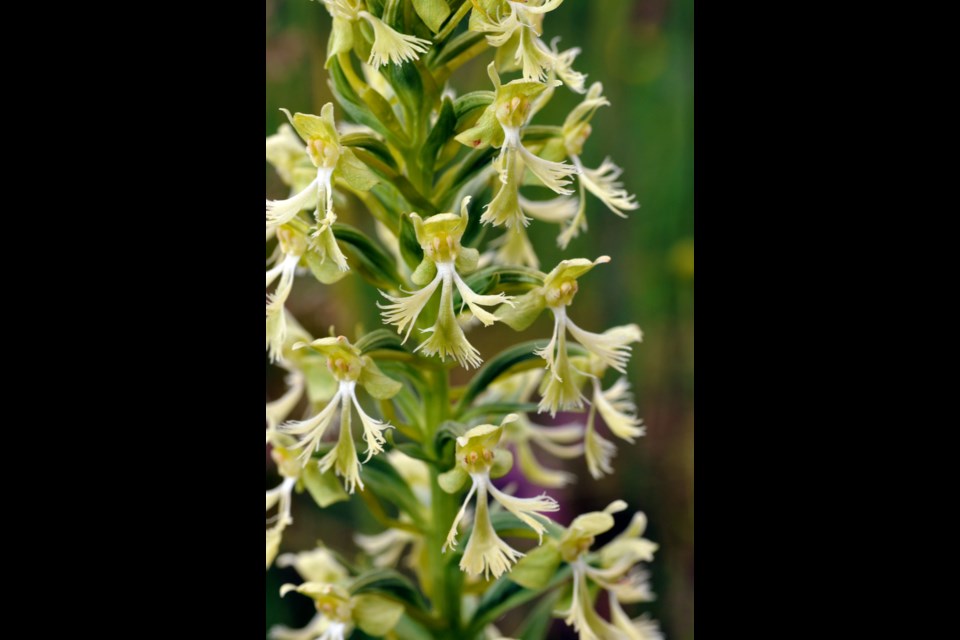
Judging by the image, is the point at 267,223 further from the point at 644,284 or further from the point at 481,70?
the point at 644,284

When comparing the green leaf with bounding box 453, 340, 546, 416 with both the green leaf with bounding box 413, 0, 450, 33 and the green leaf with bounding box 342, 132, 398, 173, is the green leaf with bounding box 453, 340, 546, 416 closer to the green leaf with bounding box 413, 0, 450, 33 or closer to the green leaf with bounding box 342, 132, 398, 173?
the green leaf with bounding box 342, 132, 398, 173

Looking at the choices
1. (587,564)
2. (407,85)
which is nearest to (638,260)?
(587,564)

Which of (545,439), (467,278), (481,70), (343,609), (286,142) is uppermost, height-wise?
(481,70)

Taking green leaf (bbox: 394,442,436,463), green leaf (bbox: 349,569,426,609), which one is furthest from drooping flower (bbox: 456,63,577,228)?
green leaf (bbox: 349,569,426,609)

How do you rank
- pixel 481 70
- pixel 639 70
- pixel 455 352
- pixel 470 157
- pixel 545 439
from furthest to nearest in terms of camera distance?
pixel 639 70 < pixel 481 70 < pixel 545 439 < pixel 470 157 < pixel 455 352

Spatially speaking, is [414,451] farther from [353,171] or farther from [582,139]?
[582,139]

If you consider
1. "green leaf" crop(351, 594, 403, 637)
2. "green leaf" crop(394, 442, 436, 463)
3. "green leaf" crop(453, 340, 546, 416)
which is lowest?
"green leaf" crop(351, 594, 403, 637)

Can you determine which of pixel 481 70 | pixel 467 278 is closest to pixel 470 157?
pixel 467 278
